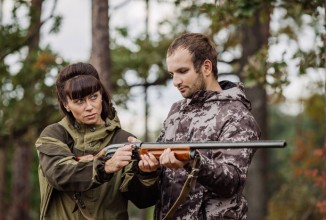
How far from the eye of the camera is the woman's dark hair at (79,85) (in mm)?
4902

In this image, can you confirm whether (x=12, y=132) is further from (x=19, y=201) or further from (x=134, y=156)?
(x=134, y=156)

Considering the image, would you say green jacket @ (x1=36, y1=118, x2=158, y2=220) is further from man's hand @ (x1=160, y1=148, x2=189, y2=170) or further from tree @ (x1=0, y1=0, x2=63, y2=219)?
tree @ (x1=0, y1=0, x2=63, y2=219)

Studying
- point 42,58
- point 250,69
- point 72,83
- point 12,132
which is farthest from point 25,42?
point 72,83

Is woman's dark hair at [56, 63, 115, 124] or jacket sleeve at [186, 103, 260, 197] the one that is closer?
jacket sleeve at [186, 103, 260, 197]

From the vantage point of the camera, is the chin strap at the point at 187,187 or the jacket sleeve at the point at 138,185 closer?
the chin strap at the point at 187,187

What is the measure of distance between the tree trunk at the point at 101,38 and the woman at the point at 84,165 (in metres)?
3.85

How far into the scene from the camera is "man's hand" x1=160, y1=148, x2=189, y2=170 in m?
4.29

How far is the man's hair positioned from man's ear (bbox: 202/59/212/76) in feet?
0.07

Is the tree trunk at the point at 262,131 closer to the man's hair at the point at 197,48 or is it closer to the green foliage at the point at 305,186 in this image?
the green foliage at the point at 305,186

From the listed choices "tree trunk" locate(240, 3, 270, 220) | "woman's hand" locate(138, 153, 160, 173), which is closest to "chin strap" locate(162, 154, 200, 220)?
"woman's hand" locate(138, 153, 160, 173)

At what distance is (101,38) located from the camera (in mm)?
8984

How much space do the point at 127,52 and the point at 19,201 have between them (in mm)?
7042

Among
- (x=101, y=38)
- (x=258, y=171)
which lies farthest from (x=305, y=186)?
(x=101, y=38)

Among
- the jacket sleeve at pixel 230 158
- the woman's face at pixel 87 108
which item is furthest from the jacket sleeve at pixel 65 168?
the jacket sleeve at pixel 230 158
